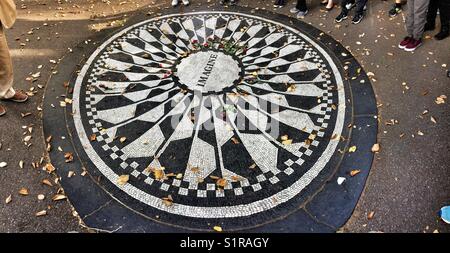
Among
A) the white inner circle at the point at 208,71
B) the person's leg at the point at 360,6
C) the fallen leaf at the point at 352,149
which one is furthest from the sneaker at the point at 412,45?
the white inner circle at the point at 208,71

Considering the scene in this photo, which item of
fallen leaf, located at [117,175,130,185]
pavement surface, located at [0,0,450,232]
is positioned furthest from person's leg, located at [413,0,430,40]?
fallen leaf, located at [117,175,130,185]

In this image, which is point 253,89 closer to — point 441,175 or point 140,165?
point 140,165

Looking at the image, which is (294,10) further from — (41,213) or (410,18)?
(41,213)

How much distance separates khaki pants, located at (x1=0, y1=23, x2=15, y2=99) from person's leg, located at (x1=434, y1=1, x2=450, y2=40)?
5.82 m

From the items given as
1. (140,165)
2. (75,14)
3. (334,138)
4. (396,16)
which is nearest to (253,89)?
(334,138)

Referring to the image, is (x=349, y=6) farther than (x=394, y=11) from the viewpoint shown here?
Yes

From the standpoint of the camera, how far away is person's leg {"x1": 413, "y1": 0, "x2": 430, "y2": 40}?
4973mm

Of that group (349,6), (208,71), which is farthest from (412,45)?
(208,71)

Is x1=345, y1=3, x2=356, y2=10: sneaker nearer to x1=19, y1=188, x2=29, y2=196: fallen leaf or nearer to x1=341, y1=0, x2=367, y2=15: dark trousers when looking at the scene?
x1=341, y1=0, x2=367, y2=15: dark trousers

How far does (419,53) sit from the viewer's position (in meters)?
5.33

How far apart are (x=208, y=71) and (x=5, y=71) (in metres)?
2.53

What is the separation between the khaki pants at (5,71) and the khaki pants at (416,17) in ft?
17.2

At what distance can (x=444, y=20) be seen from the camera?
5.45 meters

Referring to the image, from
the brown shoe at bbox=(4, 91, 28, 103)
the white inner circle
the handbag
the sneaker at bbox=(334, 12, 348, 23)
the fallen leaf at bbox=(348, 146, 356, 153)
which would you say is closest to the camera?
the fallen leaf at bbox=(348, 146, 356, 153)
